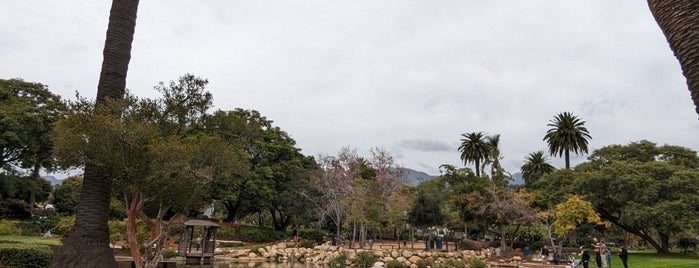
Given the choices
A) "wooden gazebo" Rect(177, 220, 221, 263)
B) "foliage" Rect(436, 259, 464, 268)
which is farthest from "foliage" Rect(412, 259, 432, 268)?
"wooden gazebo" Rect(177, 220, 221, 263)

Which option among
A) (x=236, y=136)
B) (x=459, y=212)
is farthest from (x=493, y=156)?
(x=236, y=136)

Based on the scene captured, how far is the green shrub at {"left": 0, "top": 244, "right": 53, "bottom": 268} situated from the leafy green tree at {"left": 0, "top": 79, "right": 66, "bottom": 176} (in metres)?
14.4

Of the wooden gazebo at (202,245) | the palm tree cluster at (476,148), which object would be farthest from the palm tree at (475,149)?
the wooden gazebo at (202,245)

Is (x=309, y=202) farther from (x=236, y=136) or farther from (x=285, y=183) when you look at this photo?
(x=236, y=136)

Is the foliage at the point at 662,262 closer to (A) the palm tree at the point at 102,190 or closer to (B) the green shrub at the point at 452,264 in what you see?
(B) the green shrub at the point at 452,264

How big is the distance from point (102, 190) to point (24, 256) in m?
3.14

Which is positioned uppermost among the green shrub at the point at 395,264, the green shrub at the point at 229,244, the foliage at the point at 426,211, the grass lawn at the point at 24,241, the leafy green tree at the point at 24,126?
the leafy green tree at the point at 24,126

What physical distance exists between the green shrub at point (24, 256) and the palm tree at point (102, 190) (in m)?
2.19

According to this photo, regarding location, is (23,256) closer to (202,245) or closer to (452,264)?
(202,245)

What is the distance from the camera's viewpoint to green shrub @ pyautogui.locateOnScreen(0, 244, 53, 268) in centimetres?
1270

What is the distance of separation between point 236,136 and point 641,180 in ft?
93.4

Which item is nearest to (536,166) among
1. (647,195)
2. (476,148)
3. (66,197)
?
(476,148)

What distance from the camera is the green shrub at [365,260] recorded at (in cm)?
2508

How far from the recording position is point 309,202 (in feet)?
128
